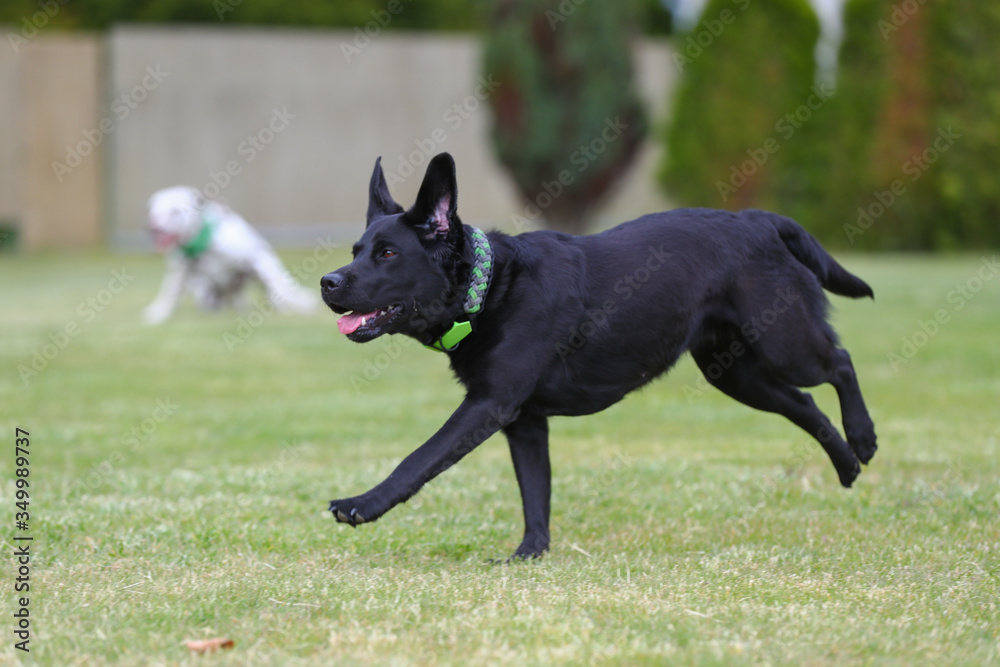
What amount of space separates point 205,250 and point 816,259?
8653 millimetres

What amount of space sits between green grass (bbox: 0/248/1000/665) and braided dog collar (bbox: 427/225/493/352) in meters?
0.69

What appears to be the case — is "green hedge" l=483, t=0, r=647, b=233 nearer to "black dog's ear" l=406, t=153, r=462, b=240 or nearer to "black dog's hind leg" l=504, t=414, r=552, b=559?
"black dog's hind leg" l=504, t=414, r=552, b=559

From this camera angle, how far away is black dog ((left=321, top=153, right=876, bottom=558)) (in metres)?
3.43

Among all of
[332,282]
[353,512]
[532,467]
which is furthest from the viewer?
[532,467]

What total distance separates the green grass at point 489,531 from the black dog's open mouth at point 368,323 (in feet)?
2.26

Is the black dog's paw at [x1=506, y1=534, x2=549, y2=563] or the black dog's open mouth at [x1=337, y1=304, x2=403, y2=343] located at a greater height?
the black dog's open mouth at [x1=337, y1=304, x2=403, y2=343]

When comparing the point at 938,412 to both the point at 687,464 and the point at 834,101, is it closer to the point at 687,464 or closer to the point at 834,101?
the point at 687,464

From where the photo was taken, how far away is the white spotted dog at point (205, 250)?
11.7m

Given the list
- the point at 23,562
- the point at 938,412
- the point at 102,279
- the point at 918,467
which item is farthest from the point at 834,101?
the point at 23,562

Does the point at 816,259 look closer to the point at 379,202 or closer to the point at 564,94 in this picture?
the point at 379,202

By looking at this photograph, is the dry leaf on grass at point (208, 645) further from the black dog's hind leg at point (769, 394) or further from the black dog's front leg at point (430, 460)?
the black dog's hind leg at point (769, 394)

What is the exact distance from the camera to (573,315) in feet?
11.8

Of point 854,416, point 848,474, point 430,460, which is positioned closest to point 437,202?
point 430,460

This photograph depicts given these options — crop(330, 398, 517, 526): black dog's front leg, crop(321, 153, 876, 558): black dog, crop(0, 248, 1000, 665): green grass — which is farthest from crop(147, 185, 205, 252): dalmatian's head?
crop(330, 398, 517, 526): black dog's front leg
